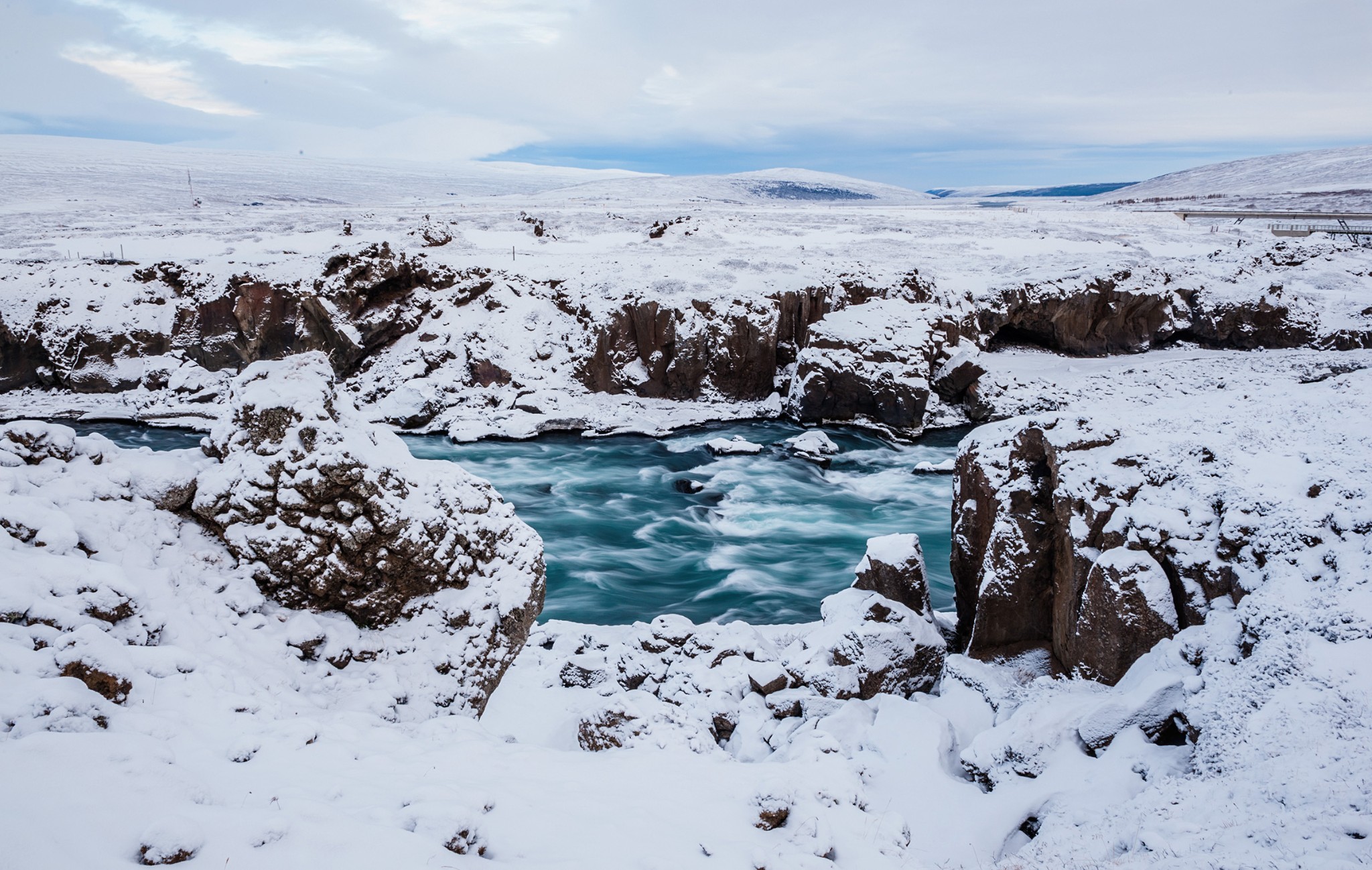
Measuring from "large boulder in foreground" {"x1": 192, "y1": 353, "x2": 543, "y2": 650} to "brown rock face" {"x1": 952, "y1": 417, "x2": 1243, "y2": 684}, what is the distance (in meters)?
7.46

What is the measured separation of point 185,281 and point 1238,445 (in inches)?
1542

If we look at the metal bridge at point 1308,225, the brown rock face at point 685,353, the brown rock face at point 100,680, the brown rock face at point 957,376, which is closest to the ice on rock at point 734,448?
the brown rock face at point 685,353

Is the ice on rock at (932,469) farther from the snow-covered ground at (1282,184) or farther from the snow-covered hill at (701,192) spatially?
the snow-covered ground at (1282,184)

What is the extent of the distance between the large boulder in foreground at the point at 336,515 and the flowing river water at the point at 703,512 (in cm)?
615

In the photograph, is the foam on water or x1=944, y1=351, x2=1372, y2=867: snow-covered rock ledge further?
the foam on water

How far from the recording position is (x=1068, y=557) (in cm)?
973

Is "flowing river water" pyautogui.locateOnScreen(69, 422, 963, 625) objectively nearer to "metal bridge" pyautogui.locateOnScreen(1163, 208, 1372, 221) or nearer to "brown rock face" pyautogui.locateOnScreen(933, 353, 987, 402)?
"brown rock face" pyautogui.locateOnScreen(933, 353, 987, 402)

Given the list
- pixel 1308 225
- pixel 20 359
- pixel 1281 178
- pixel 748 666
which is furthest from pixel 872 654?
pixel 1281 178

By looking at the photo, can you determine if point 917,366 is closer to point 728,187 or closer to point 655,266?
point 655,266

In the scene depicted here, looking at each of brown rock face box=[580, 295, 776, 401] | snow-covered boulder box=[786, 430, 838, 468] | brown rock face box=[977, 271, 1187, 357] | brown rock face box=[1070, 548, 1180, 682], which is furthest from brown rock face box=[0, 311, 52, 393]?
brown rock face box=[977, 271, 1187, 357]

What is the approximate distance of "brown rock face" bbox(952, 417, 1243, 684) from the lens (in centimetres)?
828

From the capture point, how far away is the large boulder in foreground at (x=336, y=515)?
8695 millimetres

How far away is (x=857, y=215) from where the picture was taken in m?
78.2

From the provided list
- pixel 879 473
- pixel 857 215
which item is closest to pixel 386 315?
pixel 879 473
